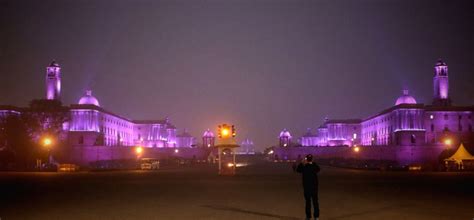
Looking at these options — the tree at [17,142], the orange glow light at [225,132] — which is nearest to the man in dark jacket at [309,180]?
the orange glow light at [225,132]

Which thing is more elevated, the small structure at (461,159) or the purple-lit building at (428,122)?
the purple-lit building at (428,122)

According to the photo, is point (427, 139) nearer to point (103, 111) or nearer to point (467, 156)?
point (467, 156)

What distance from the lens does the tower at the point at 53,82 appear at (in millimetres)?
148000

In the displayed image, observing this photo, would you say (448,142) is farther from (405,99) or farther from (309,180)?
(309,180)

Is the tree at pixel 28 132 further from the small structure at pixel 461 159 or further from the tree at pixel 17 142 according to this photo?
the small structure at pixel 461 159

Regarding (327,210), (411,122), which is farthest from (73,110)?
(327,210)

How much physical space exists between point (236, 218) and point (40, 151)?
7917 cm

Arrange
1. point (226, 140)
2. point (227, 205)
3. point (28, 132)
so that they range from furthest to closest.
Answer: point (28, 132), point (226, 140), point (227, 205)

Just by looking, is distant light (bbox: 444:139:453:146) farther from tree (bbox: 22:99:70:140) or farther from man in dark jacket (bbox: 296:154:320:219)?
man in dark jacket (bbox: 296:154:320:219)

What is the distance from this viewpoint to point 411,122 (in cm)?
14150

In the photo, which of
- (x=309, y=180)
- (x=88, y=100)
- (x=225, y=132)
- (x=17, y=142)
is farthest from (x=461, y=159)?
(x=88, y=100)

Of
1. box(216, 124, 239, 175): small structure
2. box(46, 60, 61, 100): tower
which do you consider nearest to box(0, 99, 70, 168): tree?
box(46, 60, 61, 100): tower

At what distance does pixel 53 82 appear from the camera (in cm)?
14838

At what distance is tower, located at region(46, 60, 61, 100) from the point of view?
486 feet
